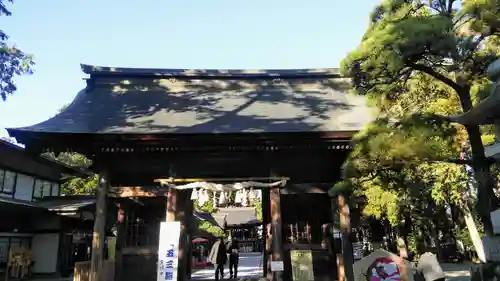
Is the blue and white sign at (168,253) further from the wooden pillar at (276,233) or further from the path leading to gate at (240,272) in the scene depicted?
the path leading to gate at (240,272)

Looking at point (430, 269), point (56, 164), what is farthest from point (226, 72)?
point (56, 164)

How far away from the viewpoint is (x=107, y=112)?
33.6 feet

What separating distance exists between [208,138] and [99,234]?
3490 millimetres

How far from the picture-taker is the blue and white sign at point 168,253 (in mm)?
8016

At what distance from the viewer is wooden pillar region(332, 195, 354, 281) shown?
9023mm

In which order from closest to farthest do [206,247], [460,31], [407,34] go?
[407,34], [460,31], [206,247]

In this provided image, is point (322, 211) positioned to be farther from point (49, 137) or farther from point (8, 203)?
point (8, 203)

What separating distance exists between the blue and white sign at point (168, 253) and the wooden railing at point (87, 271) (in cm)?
230

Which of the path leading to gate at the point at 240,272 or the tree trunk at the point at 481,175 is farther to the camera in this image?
the path leading to gate at the point at 240,272

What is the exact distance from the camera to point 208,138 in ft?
28.2

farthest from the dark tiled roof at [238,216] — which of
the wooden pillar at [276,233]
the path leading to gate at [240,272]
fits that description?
the wooden pillar at [276,233]

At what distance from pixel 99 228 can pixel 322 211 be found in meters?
6.05

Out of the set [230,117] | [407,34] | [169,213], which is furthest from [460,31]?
[169,213]

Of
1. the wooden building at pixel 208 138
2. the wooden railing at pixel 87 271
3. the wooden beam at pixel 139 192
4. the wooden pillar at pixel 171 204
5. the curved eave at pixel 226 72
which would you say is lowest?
the wooden railing at pixel 87 271
